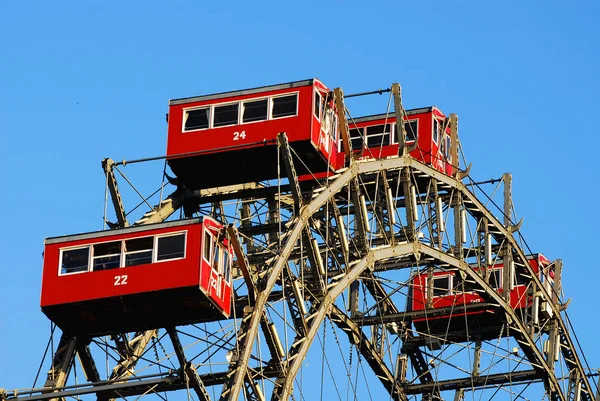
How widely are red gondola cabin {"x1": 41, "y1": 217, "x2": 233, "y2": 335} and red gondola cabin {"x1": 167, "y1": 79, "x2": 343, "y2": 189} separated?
4.70 metres

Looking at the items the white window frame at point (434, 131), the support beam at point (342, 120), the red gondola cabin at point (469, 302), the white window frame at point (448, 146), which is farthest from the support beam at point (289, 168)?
the red gondola cabin at point (469, 302)

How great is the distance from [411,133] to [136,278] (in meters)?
19.1

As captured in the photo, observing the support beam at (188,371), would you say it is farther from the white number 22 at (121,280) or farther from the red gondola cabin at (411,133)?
A: the red gondola cabin at (411,133)

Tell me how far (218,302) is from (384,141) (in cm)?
1651

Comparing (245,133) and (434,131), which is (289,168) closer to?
(245,133)

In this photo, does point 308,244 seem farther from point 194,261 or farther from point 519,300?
point 519,300

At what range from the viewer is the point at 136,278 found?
196 ft

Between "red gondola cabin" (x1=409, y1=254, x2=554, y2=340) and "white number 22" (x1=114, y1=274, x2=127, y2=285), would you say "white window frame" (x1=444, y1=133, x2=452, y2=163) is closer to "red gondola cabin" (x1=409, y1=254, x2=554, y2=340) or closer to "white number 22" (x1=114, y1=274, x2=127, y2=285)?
"red gondola cabin" (x1=409, y1=254, x2=554, y2=340)

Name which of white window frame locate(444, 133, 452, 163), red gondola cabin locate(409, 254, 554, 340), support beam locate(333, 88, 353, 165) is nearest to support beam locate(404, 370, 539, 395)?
red gondola cabin locate(409, 254, 554, 340)

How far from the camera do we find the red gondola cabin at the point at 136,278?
196ft

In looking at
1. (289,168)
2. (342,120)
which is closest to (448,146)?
(342,120)

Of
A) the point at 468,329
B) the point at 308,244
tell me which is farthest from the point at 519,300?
the point at 308,244

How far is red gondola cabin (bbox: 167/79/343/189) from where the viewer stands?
65.4 m

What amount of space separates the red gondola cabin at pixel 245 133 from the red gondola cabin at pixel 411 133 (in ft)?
→ 27.2
